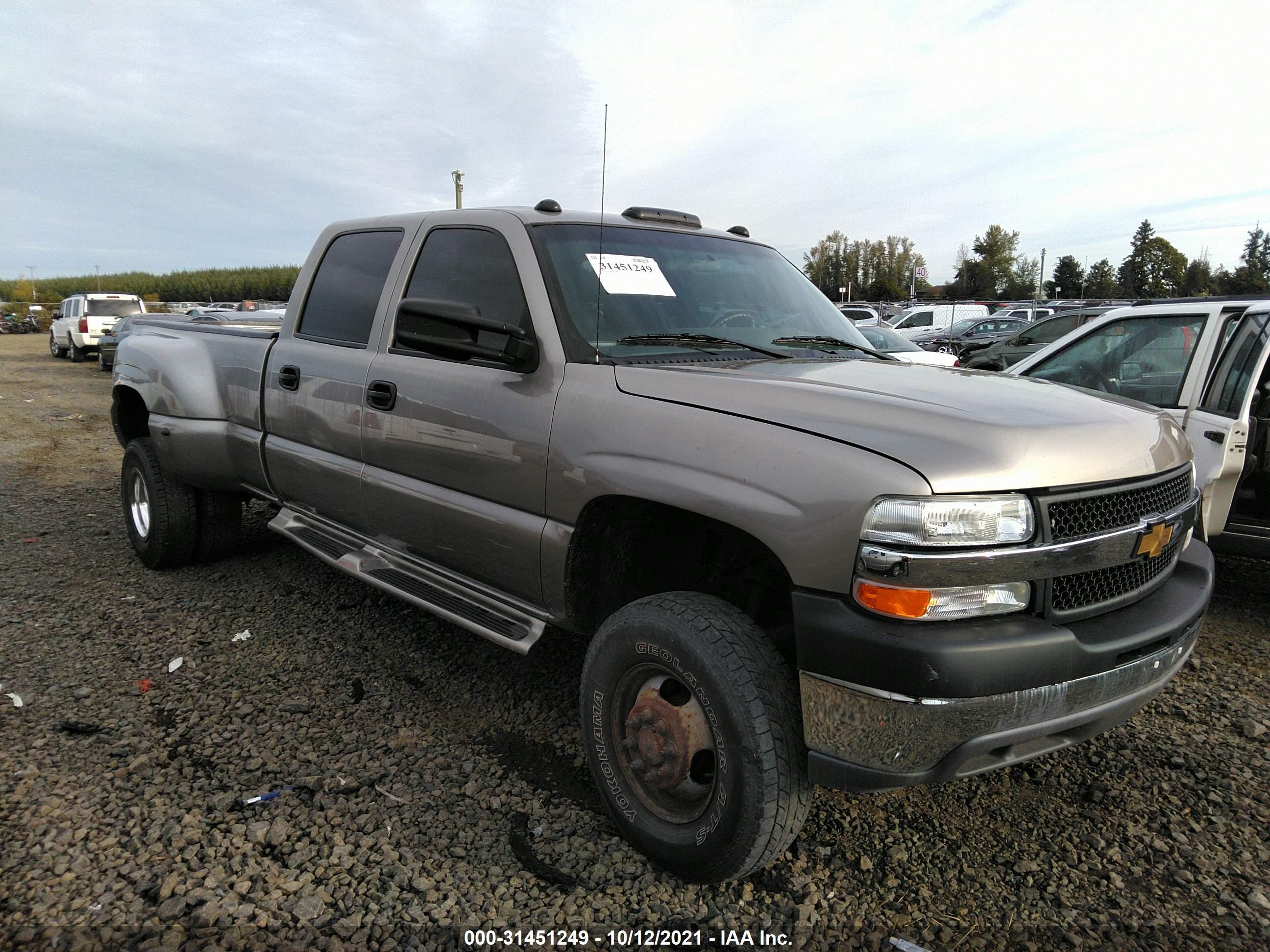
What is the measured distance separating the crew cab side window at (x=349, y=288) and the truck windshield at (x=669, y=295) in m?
0.95

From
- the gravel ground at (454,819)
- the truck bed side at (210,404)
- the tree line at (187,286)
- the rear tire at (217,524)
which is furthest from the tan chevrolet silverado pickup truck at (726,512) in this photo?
the tree line at (187,286)

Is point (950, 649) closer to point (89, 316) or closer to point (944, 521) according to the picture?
point (944, 521)

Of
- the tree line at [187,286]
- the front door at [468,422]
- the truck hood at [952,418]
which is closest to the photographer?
the truck hood at [952,418]

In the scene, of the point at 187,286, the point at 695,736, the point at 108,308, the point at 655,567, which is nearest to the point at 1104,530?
the point at 695,736

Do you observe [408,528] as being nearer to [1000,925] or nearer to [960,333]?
[1000,925]

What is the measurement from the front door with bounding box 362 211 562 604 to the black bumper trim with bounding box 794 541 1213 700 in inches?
42.0

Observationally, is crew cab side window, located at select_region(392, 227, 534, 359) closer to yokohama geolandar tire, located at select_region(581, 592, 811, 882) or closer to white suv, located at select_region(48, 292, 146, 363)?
A: yokohama geolandar tire, located at select_region(581, 592, 811, 882)

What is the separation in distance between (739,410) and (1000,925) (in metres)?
1.52

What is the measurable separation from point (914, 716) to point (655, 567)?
1.10 m

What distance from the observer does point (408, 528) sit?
10.7 feet

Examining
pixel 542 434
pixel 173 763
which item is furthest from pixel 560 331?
pixel 173 763

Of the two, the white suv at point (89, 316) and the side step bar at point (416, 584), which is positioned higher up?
the white suv at point (89, 316)

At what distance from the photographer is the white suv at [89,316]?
72.9 feet

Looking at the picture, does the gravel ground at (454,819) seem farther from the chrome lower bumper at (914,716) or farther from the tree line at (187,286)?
the tree line at (187,286)
